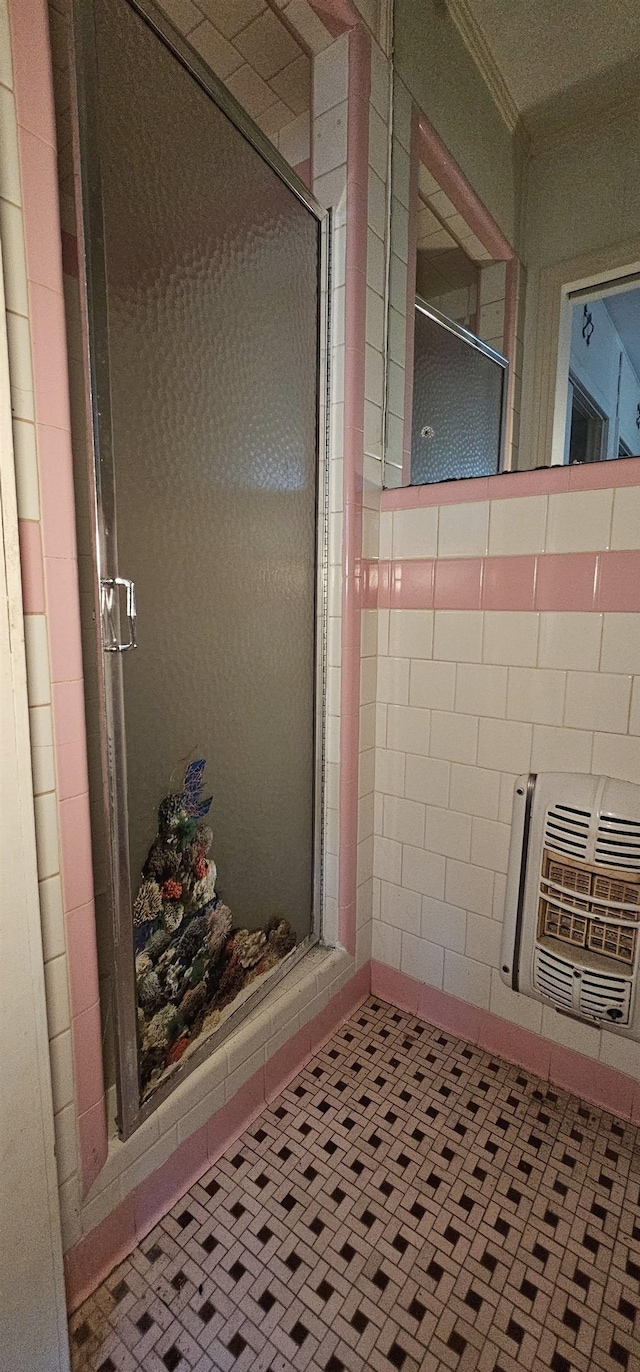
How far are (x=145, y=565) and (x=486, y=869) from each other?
1.00 m

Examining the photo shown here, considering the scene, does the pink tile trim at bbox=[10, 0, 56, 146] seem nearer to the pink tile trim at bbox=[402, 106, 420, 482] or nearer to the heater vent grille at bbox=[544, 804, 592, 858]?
the pink tile trim at bbox=[402, 106, 420, 482]

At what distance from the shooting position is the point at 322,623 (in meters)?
1.34

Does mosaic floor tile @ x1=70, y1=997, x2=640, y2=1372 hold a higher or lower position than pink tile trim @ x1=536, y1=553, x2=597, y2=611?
lower

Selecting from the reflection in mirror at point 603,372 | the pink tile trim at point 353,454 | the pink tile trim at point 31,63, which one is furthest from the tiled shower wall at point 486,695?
the pink tile trim at point 31,63

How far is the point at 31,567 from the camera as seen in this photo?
693mm

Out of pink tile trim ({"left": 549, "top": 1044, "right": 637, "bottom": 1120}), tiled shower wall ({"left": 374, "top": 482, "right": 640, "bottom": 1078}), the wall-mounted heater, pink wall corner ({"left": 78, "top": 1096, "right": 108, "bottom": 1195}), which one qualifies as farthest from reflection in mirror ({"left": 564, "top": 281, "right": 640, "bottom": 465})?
pink wall corner ({"left": 78, "top": 1096, "right": 108, "bottom": 1195})

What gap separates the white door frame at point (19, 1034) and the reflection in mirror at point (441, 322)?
1.00 m

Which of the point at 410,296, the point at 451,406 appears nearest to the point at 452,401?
the point at 451,406

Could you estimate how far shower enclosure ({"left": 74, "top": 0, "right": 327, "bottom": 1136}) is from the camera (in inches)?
31.6

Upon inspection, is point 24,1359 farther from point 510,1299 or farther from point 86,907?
point 510,1299

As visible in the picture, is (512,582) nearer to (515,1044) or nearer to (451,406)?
(451,406)

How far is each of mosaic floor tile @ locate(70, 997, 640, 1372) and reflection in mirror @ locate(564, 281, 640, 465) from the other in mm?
1698

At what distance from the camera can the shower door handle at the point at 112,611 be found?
0.80m

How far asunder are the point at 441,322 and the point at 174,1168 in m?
2.07
